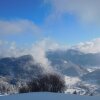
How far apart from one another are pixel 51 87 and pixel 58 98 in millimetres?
27582

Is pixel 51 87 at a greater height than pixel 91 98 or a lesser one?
greater

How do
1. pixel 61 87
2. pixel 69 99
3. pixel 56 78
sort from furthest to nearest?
pixel 56 78 < pixel 61 87 < pixel 69 99

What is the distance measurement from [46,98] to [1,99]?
434 cm

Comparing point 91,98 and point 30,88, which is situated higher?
point 30,88

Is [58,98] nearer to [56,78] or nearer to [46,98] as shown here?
[46,98]

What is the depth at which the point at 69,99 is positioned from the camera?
2314cm

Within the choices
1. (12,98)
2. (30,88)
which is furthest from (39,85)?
(12,98)

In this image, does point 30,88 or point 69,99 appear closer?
point 69,99

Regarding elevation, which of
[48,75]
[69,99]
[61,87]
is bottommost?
[69,99]

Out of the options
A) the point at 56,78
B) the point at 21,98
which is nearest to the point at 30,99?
the point at 21,98

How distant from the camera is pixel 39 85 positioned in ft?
176

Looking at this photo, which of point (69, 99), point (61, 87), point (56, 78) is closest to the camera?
point (69, 99)

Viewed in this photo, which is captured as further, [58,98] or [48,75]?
[48,75]

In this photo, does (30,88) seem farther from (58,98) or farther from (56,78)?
(58,98)
